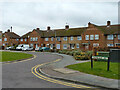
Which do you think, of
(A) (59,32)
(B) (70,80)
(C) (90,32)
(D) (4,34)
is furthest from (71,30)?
(B) (70,80)

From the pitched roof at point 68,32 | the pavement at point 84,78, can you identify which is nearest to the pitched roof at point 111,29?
the pitched roof at point 68,32

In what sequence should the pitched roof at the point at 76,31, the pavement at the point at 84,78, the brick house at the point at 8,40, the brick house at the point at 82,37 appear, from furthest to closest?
the brick house at the point at 8,40, the pitched roof at the point at 76,31, the brick house at the point at 82,37, the pavement at the point at 84,78

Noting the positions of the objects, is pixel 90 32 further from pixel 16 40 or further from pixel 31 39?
pixel 16 40

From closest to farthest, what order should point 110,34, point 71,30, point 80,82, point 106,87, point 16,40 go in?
1. point 106,87
2. point 80,82
3. point 110,34
4. point 71,30
5. point 16,40

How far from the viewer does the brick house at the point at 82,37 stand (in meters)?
39.9

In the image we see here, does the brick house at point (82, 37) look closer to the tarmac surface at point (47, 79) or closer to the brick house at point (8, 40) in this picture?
the brick house at point (8, 40)

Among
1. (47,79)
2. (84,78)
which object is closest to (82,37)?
(84,78)

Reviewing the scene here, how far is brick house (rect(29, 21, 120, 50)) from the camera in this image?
39906 mm

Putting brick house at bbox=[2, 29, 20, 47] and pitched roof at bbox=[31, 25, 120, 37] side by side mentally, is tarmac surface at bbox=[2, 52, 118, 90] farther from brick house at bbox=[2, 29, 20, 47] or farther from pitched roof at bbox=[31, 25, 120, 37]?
brick house at bbox=[2, 29, 20, 47]

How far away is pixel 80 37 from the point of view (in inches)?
1761

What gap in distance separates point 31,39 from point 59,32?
13062 mm

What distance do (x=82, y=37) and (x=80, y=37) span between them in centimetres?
159

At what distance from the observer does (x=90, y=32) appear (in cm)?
4191

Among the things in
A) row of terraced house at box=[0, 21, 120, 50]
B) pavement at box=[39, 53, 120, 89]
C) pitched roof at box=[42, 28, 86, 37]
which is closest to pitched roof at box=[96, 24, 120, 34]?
row of terraced house at box=[0, 21, 120, 50]
